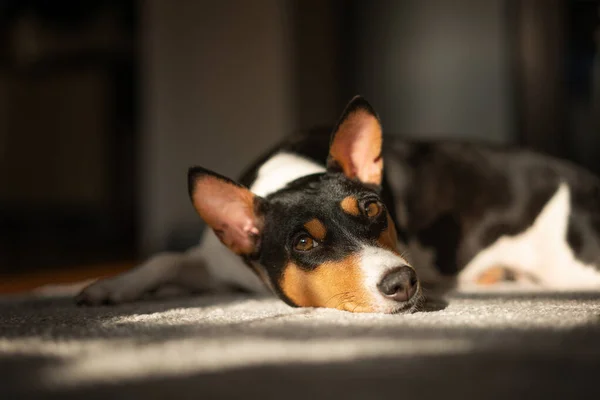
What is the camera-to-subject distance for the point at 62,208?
7742 millimetres

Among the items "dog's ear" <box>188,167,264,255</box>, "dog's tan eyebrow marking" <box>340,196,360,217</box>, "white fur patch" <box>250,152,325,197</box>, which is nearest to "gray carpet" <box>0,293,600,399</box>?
"dog's tan eyebrow marking" <box>340,196,360,217</box>

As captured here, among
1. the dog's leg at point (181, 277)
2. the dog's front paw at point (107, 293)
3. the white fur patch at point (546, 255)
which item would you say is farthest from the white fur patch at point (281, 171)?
the white fur patch at point (546, 255)

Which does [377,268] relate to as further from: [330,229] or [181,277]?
[181,277]

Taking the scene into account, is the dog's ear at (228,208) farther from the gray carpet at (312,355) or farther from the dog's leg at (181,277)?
the gray carpet at (312,355)

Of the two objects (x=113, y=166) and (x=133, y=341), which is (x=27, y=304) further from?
(x=113, y=166)

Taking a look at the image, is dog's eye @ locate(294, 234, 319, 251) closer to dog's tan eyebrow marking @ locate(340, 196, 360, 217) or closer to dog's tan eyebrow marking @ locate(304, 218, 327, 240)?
dog's tan eyebrow marking @ locate(304, 218, 327, 240)

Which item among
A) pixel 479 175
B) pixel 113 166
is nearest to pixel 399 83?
pixel 479 175

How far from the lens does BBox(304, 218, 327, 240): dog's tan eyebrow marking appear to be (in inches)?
78.5

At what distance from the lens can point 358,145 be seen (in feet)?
7.87

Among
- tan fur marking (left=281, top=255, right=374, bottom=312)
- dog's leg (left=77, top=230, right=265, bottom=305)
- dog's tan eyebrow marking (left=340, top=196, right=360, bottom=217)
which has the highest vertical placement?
dog's tan eyebrow marking (left=340, top=196, right=360, bottom=217)

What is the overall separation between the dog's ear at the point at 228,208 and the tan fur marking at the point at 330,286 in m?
0.25

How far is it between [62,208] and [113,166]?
83 cm

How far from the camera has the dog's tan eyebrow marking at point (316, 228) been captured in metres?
1.99

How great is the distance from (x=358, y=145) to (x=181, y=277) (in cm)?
87
